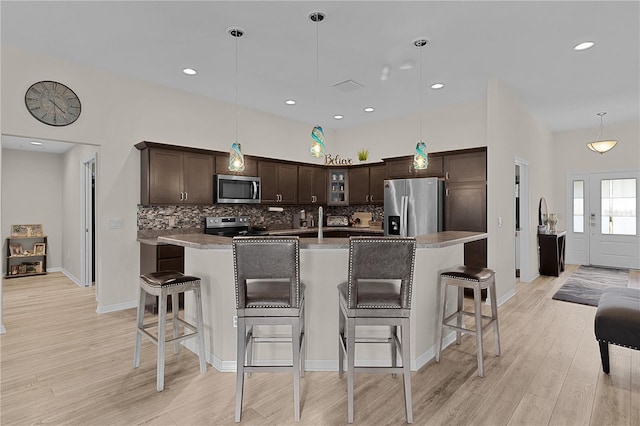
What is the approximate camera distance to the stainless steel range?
5047 millimetres

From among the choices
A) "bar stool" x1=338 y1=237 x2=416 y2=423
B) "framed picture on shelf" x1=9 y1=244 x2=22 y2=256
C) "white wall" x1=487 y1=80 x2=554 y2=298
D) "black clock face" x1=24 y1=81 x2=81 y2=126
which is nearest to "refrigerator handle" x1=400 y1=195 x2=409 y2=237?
"white wall" x1=487 y1=80 x2=554 y2=298

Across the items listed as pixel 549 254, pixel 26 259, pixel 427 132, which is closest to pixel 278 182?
pixel 427 132

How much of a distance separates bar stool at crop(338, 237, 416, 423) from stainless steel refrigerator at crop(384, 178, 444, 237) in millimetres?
3043

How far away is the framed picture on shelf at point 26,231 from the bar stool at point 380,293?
23.8ft

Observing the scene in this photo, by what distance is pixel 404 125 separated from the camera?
6.23 m

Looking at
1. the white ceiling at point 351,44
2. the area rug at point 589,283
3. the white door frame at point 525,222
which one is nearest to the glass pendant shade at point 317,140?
the white ceiling at point 351,44

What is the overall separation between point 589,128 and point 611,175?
1079 millimetres

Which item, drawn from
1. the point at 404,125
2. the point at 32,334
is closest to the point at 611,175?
the point at 404,125

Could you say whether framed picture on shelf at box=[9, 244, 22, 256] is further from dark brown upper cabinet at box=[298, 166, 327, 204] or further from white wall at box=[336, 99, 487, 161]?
white wall at box=[336, 99, 487, 161]

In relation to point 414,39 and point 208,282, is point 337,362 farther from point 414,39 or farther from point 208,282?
point 414,39

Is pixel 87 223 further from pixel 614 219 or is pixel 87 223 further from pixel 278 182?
pixel 614 219

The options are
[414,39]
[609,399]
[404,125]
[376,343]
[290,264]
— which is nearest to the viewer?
[290,264]

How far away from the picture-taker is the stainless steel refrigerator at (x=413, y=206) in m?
5.01

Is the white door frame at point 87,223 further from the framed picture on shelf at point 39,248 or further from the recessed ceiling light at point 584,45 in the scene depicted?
the recessed ceiling light at point 584,45
